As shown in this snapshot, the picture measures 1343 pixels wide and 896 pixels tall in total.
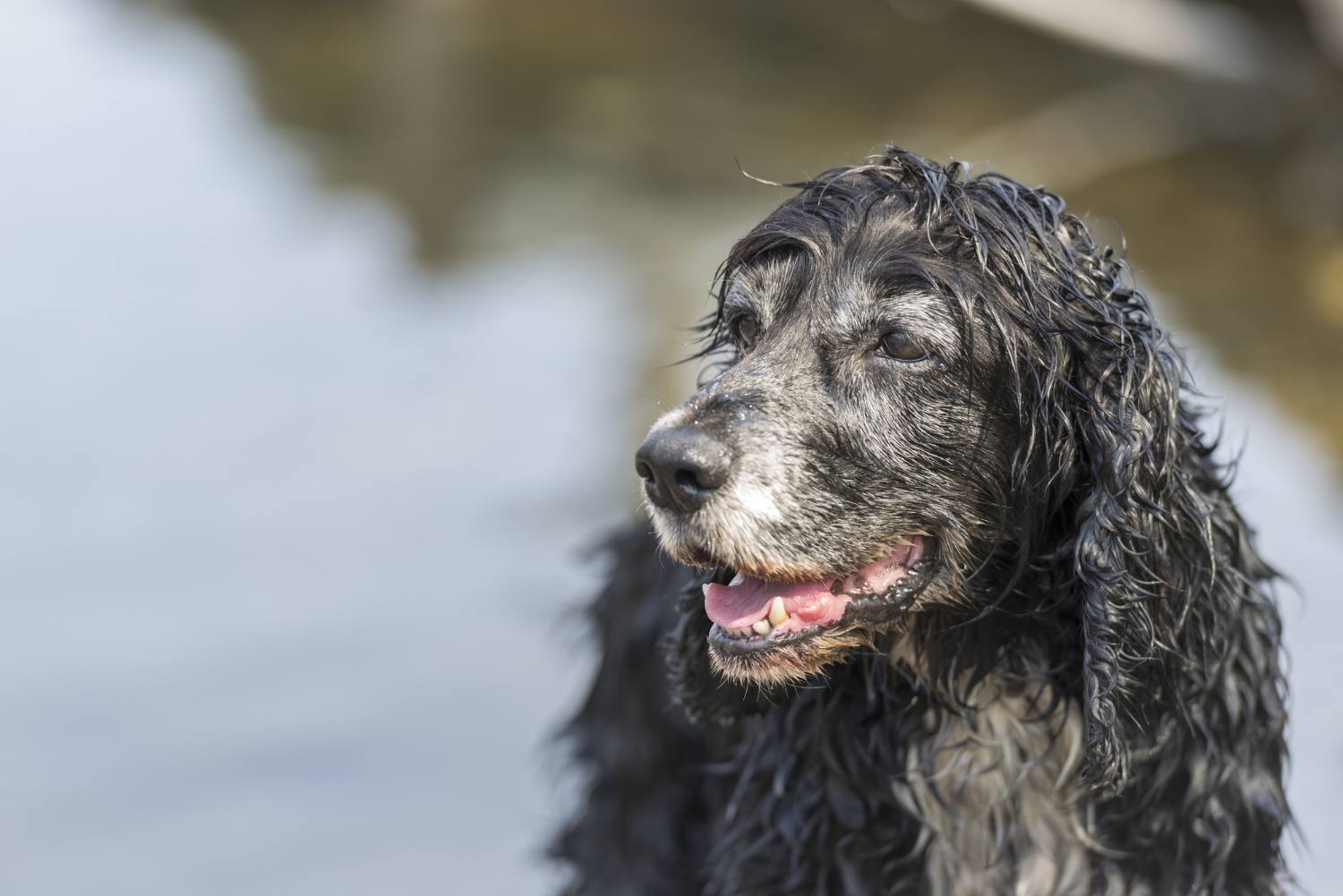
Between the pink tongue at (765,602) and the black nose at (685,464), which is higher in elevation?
the black nose at (685,464)

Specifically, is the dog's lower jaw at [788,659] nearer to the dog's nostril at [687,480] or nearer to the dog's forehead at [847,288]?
the dog's nostril at [687,480]

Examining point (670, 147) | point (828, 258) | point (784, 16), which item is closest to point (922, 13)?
point (784, 16)

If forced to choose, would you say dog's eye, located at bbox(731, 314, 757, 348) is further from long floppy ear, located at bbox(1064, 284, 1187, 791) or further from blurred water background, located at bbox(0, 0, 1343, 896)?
blurred water background, located at bbox(0, 0, 1343, 896)

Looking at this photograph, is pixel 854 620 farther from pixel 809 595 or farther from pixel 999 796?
→ pixel 999 796

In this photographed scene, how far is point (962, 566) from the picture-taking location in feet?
9.64

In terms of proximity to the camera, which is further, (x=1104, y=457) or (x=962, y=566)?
(x=962, y=566)

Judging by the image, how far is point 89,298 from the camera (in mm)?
7473

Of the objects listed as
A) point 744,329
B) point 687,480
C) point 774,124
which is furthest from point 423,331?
point 687,480

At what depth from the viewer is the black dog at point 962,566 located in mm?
2822

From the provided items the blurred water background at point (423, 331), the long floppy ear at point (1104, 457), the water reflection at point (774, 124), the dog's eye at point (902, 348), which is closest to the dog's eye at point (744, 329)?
the dog's eye at point (902, 348)

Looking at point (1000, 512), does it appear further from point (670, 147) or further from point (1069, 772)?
point (670, 147)

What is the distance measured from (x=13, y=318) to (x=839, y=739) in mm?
5453

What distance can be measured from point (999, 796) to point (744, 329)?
1.08 metres

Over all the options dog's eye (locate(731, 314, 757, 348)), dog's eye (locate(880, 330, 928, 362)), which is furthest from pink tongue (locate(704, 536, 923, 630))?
dog's eye (locate(731, 314, 757, 348))
